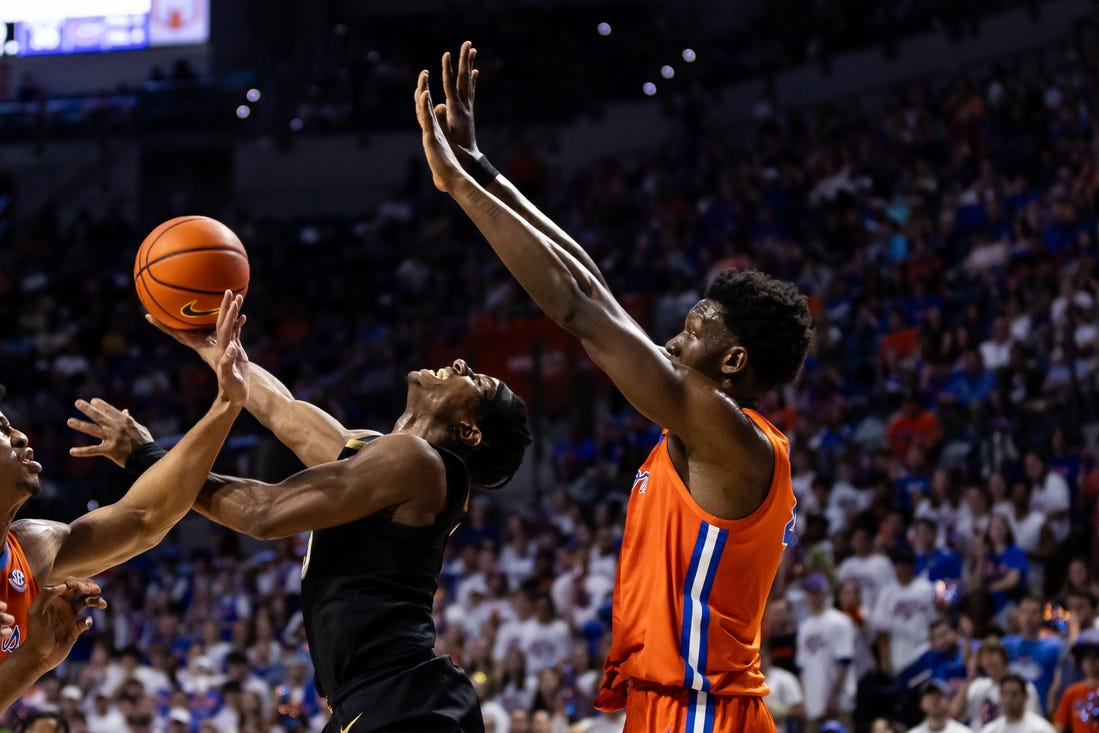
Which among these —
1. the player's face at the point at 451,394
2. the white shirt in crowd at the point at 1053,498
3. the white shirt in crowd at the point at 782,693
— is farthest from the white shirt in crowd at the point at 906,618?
the player's face at the point at 451,394

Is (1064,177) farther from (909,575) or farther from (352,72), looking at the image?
(352,72)

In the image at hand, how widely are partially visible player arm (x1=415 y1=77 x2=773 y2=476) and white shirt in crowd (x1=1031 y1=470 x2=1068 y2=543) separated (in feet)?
22.4

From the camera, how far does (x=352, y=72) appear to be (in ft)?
75.3

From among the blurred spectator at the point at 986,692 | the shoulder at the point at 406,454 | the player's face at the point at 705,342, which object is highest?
the player's face at the point at 705,342

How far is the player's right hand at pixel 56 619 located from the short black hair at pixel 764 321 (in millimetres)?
1828

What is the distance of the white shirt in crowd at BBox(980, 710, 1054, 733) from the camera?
26.2ft

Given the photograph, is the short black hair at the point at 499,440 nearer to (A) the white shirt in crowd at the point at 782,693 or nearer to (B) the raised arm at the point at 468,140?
(B) the raised arm at the point at 468,140

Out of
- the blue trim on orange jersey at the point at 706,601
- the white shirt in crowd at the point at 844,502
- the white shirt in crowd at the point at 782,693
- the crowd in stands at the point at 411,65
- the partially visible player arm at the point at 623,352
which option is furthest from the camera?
the crowd in stands at the point at 411,65

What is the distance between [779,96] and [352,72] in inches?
283

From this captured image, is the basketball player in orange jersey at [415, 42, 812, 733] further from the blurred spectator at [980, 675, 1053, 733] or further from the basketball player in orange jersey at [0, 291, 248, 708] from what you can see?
the blurred spectator at [980, 675, 1053, 733]

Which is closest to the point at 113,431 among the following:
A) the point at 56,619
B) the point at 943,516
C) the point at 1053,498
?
the point at 56,619

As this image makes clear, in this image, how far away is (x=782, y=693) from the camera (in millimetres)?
9297

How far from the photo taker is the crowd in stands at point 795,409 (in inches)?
377

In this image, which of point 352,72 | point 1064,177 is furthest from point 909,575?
point 352,72
